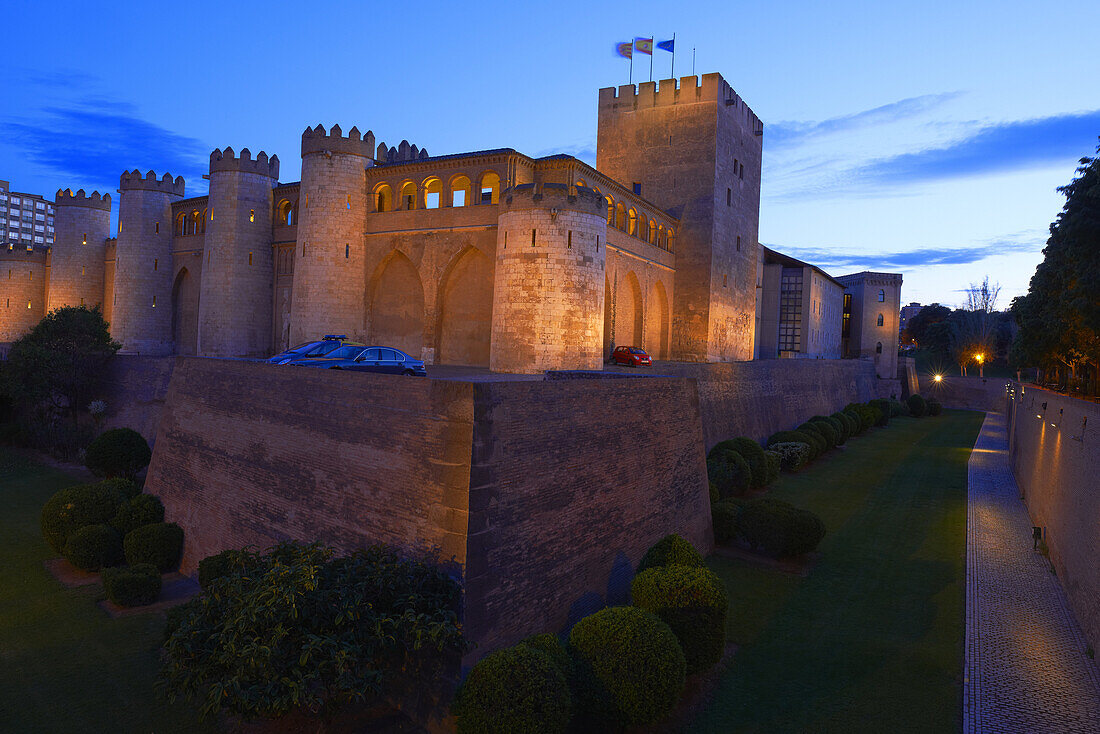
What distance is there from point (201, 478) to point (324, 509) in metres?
5.58

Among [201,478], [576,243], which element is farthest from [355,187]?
[201,478]

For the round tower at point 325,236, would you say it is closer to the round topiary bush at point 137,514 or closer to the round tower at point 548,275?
the round tower at point 548,275

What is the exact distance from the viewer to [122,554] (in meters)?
15.7

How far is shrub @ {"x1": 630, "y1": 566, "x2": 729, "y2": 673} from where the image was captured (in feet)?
35.1

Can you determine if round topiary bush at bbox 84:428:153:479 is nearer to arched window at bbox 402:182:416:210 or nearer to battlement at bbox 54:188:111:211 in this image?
arched window at bbox 402:182:416:210

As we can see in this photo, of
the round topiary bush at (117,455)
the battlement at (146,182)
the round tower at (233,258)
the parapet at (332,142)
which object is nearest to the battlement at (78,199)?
the battlement at (146,182)

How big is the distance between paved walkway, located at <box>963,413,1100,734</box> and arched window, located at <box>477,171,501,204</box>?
73.2ft

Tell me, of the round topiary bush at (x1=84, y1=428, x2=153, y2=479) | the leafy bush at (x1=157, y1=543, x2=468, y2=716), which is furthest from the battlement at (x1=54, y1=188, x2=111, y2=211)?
the leafy bush at (x1=157, y1=543, x2=468, y2=716)

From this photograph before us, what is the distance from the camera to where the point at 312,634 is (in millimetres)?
8539

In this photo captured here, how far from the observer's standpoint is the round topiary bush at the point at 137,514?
52.7 feet

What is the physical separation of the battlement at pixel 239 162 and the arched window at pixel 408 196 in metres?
8.55

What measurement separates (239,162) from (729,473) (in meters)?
28.5

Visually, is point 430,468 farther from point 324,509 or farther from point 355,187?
point 355,187

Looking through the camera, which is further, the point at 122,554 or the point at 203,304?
the point at 203,304
